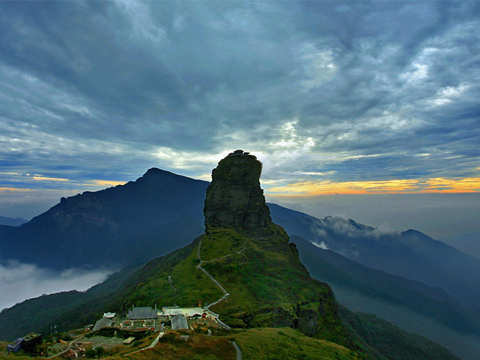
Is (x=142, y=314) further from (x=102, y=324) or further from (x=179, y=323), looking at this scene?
(x=179, y=323)

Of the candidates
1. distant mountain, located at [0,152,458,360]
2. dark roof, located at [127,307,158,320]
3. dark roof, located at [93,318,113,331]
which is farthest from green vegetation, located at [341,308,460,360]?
dark roof, located at [93,318,113,331]

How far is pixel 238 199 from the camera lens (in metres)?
116

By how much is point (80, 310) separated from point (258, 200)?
323ft

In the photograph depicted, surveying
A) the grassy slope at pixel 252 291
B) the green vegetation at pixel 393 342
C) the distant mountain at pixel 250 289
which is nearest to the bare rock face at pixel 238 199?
the distant mountain at pixel 250 289

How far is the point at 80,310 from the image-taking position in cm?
11800

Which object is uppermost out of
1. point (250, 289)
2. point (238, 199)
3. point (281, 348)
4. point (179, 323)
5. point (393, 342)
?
point (238, 199)

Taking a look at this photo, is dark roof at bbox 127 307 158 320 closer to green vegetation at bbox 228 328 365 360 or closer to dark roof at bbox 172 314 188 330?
dark roof at bbox 172 314 188 330

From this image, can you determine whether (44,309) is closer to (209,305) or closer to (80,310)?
(80,310)

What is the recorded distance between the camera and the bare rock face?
115 m

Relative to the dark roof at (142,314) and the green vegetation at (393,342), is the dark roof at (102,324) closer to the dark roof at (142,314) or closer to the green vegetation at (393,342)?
the dark roof at (142,314)

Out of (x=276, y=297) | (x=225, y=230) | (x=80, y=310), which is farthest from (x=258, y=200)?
(x=80, y=310)

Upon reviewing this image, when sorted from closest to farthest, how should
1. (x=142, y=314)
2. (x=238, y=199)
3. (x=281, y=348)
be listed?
1. (x=281, y=348)
2. (x=142, y=314)
3. (x=238, y=199)

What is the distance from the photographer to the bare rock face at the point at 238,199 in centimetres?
11525

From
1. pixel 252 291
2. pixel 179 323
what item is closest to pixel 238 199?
pixel 252 291
